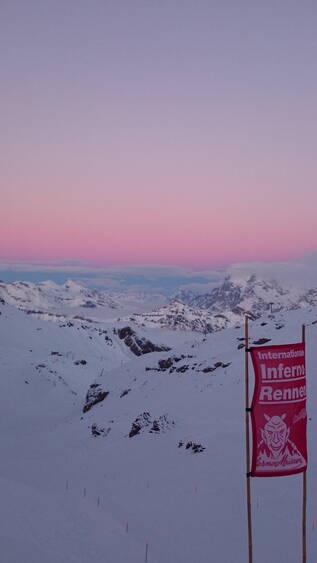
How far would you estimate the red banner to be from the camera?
30.0 ft

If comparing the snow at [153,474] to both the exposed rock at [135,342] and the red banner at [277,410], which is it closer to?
the red banner at [277,410]

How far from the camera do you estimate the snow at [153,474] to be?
1306 cm

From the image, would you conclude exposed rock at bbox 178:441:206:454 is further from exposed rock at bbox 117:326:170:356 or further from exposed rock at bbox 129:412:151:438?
exposed rock at bbox 117:326:170:356

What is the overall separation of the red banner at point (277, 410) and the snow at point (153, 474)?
5258mm

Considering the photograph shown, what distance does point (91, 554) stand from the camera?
11.7 m

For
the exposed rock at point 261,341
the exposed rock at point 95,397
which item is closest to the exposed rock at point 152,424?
the exposed rock at point 261,341

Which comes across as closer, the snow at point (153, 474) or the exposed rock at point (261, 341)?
the snow at point (153, 474)

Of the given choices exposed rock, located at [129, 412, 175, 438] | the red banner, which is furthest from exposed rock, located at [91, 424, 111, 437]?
the red banner

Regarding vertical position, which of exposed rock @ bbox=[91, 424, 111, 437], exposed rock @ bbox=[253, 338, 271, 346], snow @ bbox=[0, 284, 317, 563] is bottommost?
exposed rock @ bbox=[91, 424, 111, 437]

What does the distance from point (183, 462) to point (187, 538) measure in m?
6.42

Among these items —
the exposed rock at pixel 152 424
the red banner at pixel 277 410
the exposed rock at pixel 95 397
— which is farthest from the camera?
the exposed rock at pixel 95 397

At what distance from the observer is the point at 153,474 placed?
20.7 metres

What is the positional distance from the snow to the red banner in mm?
5258

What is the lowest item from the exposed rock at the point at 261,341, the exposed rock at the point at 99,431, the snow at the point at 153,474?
the exposed rock at the point at 99,431
